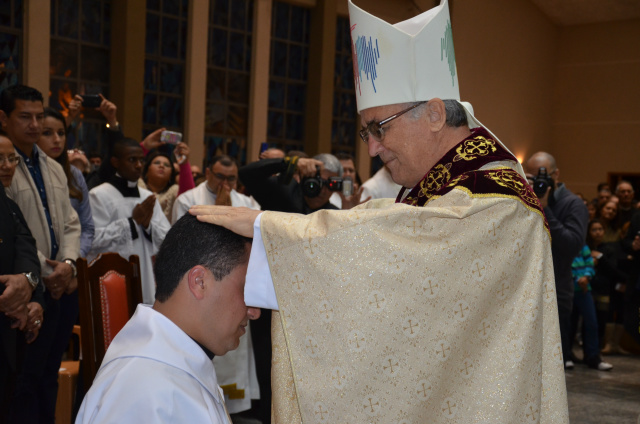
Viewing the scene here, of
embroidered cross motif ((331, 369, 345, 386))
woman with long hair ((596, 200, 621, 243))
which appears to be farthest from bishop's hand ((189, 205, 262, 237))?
woman with long hair ((596, 200, 621, 243))

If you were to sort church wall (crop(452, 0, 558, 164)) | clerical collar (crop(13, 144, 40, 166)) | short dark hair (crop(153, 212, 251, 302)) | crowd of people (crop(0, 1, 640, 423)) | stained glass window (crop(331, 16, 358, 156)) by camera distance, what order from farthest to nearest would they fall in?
church wall (crop(452, 0, 558, 164)), stained glass window (crop(331, 16, 358, 156)), clerical collar (crop(13, 144, 40, 166)), short dark hair (crop(153, 212, 251, 302)), crowd of people (crop(0, 1, 640, 423))

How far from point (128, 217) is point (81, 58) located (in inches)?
246

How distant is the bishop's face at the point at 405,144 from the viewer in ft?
6.39

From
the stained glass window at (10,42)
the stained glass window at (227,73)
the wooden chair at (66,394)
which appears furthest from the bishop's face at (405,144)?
the stained glass window at (227,73)

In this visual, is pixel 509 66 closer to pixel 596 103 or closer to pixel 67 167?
pixel 596 103

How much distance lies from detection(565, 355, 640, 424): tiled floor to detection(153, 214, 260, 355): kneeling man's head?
156 inches

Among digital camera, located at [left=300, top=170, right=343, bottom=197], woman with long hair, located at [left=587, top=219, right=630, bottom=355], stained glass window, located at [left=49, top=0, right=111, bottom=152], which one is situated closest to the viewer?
digital camera, located at [left=300, top=170, right=343, bottom=197]

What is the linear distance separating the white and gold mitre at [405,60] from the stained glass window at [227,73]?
372 inches

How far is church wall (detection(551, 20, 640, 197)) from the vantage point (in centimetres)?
1627

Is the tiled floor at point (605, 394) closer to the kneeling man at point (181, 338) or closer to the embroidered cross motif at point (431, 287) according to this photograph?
the embroidered cross motif at point (431, 287)

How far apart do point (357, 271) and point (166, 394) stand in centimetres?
53

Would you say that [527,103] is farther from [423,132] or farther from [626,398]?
[423,132]

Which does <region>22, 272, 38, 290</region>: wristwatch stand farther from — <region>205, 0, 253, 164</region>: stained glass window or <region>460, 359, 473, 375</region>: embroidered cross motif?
<region>205, 0, 253, 164</region>: stained glass window

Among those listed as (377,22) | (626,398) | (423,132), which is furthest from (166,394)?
(626,398)
